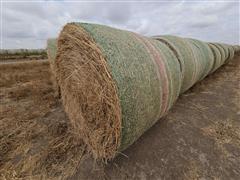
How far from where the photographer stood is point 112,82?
1754 mm

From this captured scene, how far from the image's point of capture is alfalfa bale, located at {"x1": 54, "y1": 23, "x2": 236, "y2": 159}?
1.82m

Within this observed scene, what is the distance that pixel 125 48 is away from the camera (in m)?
1.97

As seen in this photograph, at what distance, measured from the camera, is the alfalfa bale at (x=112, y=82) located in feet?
5.97

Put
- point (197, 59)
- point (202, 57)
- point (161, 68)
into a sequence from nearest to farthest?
point (161, 68) → point (197, 59) → point (202, 57)

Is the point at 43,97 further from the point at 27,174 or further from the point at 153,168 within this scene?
the point at 153,168

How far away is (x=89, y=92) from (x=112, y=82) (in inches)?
29.0

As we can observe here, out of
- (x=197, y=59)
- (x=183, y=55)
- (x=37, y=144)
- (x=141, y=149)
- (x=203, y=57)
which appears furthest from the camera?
(x=203, y=57)

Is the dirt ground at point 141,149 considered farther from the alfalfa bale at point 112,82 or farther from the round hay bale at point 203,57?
the round hay bale at point 203,57

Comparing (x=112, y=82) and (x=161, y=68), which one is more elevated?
(x=112, y=82)

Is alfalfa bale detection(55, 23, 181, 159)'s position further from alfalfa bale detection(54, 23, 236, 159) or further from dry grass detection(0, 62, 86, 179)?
dry grass detection(0, 62, 86, 179)

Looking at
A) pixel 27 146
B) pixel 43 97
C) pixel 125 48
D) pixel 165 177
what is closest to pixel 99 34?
pixel 125 48

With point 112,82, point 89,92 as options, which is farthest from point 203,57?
point 112,82

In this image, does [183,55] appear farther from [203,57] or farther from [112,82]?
[112,82]

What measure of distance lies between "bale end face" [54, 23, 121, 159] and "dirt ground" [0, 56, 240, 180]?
0.35 meters
